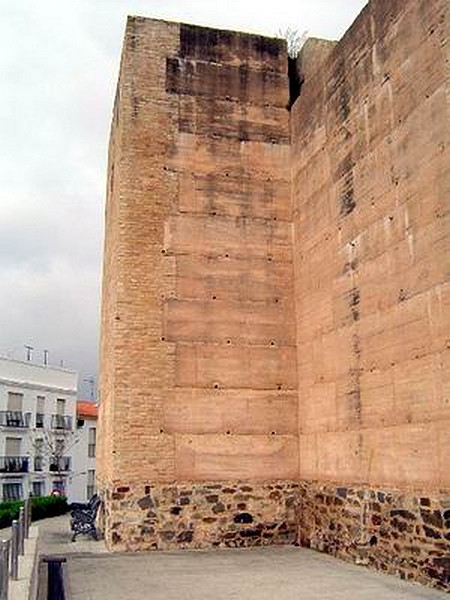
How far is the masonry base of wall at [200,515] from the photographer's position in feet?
36.4

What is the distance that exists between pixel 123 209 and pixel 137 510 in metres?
4.72

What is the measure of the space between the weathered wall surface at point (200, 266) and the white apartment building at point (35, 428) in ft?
102

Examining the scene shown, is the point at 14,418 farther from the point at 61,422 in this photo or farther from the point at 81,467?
the point at 81,467

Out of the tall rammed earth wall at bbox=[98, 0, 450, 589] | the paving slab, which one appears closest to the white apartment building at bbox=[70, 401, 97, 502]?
the tall rammed earth wall at bbox=[98, 0, 450, 589]

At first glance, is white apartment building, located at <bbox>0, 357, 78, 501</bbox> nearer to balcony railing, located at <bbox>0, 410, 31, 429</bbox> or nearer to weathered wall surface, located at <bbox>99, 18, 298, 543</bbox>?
balcony railing, located at <bbox>0, 410, 31, 429</bbox>

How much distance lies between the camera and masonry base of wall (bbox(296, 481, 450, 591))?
26.0 feet

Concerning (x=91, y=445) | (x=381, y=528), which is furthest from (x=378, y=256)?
(x=91, y=445)

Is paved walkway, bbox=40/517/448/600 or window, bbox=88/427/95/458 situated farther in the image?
window, bbox=88/427/95/458

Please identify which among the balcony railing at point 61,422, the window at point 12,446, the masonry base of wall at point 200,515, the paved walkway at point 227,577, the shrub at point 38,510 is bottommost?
the shrub at point 38,510

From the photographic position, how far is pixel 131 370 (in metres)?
11.5

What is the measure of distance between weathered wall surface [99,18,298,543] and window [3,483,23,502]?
31.4m

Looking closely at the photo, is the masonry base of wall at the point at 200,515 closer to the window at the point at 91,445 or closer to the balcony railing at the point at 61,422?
the balcony railing at the point at 61,422

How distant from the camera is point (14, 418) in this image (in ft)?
140

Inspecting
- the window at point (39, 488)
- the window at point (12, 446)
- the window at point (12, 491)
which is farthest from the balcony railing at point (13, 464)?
the window at point (39, 488)
